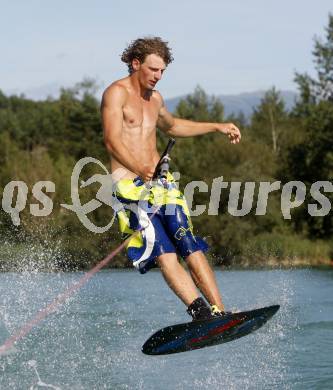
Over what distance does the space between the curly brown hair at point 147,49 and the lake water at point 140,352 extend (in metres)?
2.93

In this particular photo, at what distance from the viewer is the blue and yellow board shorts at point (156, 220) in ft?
23.4

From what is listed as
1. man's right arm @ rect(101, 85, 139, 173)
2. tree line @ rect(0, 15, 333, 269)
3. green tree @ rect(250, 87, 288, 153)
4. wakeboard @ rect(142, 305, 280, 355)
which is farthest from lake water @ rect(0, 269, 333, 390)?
green tree @ rect(250, 87, 288, 153)

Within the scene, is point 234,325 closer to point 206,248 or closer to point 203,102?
point 206,248

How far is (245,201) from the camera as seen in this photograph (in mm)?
38750

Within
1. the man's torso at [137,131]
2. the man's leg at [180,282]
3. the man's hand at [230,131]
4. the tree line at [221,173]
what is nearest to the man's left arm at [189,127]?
the man's hand at [230,131]

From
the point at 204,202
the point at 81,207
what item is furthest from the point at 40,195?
the point at 204,202

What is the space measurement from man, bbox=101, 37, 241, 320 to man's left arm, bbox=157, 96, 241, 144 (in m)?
0.40

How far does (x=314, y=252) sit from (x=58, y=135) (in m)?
34.1

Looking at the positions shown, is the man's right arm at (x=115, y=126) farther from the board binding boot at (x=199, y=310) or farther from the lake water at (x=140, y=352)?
the lake water at (x=140, y=352)

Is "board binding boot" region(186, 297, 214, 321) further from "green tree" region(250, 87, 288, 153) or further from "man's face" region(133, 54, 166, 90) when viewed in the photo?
"green tree" region(250, 87, 288, 153)

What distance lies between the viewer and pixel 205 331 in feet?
22.5

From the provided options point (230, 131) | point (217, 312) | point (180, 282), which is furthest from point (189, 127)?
point (217, 312)

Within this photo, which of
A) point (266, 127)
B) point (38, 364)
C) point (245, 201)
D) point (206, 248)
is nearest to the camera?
point (206, 248)

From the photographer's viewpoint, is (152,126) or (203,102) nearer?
(152,126)
